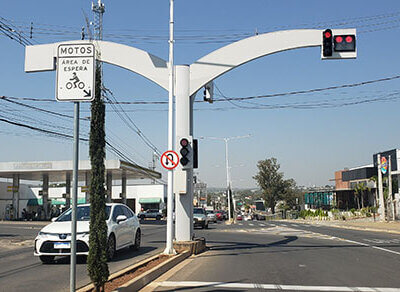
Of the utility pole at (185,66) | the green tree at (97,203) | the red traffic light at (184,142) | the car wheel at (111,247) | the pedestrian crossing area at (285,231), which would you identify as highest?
the utility pole at (185,66)

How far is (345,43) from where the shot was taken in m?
13.2

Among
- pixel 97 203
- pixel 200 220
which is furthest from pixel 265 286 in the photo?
pixel 200 220

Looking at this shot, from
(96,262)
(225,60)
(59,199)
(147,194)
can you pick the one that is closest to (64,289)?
(96,262)

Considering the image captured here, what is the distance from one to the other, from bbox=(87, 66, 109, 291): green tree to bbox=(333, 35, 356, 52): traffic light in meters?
8.93

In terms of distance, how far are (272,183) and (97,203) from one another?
296 ft

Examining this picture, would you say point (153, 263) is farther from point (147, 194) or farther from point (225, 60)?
point (147, 194)

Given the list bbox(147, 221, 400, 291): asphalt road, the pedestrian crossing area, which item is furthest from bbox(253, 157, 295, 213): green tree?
bbox(147, 221, 400, 291): asphalt road

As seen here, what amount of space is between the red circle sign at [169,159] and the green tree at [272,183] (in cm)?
8341

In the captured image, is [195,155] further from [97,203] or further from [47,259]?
[97,203]

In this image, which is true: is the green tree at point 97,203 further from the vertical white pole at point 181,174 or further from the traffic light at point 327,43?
the traffic light at point 327,43

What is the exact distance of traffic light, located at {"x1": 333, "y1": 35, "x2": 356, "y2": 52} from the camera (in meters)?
13.2

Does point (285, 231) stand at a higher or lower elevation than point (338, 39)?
lower

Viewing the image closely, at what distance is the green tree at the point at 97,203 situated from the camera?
616 centimetres

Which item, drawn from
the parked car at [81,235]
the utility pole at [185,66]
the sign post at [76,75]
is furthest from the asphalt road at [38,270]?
the sign post at [76,75]
